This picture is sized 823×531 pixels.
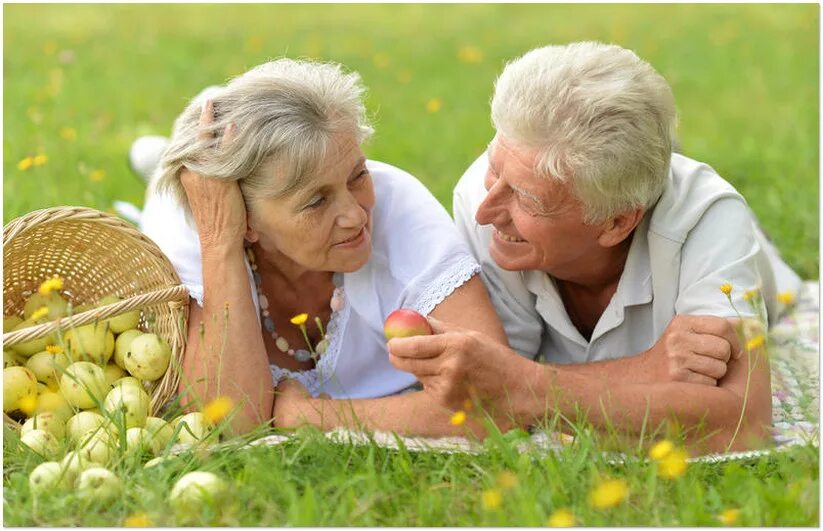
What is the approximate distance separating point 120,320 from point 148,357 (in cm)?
27

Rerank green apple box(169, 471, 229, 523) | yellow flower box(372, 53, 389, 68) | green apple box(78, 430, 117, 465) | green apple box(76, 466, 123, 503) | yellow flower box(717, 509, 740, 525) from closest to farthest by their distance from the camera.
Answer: yellow flower box(717, 509, 740, 525)
green apple box(169, 471, 229, 523)
green apple box(76, 466, 123, 503)
green apple box(78, 430, 117, 465)
yellow flower box(372, 53, 389, 68)

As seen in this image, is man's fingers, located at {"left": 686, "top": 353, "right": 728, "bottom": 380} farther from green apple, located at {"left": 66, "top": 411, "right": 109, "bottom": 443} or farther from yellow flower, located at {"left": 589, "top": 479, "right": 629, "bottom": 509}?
green apple, located at {"left": 66, "top": 411, "right": 109, "bottom": 443}

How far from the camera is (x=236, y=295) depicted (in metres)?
3.65

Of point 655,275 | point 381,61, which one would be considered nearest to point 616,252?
point 655,275

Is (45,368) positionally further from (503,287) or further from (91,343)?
(503,287)

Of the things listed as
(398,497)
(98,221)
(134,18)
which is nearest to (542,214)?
(398,497)

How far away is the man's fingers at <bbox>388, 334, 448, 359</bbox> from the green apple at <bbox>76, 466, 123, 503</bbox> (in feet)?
2.68

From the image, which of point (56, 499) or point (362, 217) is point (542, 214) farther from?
point (56, 499)

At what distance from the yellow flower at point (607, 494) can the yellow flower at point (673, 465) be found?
123 mm

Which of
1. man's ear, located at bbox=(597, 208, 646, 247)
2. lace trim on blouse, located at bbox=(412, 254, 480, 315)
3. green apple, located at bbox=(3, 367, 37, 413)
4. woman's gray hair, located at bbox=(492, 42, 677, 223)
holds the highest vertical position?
woman's gray hair, located at bbox=(492, 42, 677, 223)

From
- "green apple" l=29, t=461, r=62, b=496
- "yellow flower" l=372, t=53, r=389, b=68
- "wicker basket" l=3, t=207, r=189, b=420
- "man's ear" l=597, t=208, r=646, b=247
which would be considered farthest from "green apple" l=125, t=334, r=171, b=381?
"yellow flower" l=372, t=53, r=389, b=68

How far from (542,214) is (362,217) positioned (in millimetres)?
550

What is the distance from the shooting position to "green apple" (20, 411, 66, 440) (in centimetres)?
346

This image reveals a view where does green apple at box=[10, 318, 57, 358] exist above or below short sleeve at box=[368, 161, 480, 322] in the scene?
below
